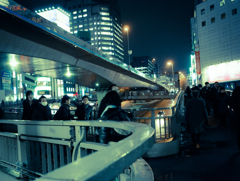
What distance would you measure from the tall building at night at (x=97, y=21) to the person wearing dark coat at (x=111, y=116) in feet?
437

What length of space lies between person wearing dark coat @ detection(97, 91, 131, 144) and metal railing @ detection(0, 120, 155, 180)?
0.69 m

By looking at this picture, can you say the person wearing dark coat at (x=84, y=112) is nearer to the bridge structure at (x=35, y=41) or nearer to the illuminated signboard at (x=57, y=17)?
the bridge structure at (x=35, y=41)

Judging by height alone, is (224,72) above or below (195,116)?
above

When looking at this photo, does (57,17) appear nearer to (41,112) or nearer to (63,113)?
(41,112)

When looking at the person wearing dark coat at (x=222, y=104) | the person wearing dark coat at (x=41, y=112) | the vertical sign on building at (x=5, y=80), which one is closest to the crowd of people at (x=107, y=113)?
the person wearing dark coat at (x=41, y=112)

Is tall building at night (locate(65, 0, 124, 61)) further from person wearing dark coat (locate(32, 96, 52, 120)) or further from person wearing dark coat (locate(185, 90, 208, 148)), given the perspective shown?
person wearing dark coat (locate(32, 96, 52, 120))

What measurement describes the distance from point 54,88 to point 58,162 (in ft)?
275

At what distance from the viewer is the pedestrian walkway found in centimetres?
402

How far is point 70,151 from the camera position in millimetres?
2975

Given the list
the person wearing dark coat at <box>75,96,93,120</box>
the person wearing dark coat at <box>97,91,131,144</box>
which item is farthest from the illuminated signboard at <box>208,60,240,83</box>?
the person wearing dark coat at <box>97,91,131,144</box>

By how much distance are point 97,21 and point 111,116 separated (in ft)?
464

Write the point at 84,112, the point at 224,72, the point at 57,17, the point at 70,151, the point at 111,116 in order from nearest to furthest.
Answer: the point at 70,151, the point at 111,116, the point at 84,112, the point at 224,72, the point at 57,17

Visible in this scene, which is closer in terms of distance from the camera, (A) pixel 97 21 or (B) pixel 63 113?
(B) pixel 63 113

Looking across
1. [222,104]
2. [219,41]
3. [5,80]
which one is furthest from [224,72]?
[5,80]
